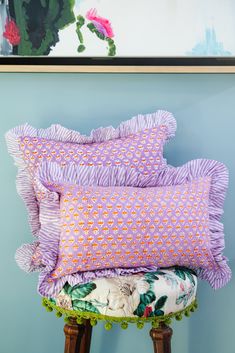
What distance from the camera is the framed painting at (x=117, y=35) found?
6.00 feet

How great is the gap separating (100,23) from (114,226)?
0.69 m

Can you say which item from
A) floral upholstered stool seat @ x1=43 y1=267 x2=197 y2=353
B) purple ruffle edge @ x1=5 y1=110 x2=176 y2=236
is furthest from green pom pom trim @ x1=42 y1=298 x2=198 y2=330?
purple ruffle edge @ x1=5 y1=110 x2=176 y2=236

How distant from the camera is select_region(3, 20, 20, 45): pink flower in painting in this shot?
184cm

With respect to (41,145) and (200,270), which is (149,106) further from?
(200,270)

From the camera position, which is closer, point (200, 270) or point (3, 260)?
point (200, 270)

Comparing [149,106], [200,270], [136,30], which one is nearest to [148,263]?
[200,270]

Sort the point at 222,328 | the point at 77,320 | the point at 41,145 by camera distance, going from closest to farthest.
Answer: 1. the point at 77,320
2. the point at 41,145
3. the point at 222,328

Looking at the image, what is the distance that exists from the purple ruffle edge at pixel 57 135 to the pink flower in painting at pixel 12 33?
0.31m

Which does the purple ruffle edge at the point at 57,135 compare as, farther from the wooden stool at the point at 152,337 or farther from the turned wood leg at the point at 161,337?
the turned wood leg at the point at 161,337

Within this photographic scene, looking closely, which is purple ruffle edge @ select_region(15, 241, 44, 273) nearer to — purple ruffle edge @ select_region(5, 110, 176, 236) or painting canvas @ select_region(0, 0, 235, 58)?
purple ruffle edge @ select_region(5, 110, 176, 236)

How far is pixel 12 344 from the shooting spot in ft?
6.48

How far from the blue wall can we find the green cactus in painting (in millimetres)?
117

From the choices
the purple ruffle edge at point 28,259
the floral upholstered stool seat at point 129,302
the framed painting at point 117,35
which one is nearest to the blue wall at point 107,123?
the framed painting at point 117,35

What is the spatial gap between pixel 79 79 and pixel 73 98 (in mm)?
65
